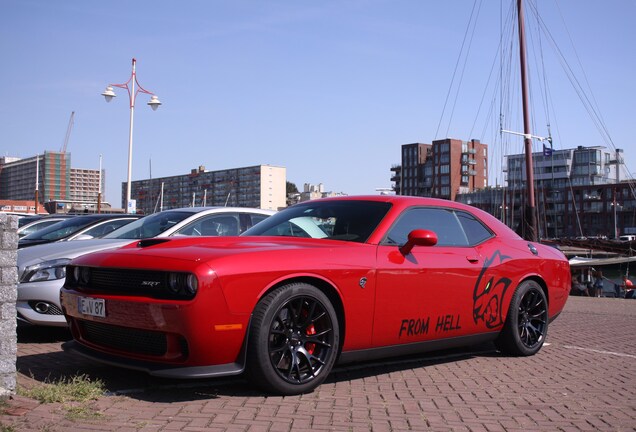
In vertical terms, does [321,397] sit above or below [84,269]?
below

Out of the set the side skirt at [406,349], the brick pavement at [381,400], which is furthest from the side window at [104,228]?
the side skirt at [406,349]

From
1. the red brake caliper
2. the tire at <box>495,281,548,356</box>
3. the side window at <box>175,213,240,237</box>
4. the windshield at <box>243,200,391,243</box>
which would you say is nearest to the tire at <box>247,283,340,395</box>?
the red brake caliper

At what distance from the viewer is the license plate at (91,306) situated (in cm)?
449

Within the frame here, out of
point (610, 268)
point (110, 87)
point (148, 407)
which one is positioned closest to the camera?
point (148, 407)

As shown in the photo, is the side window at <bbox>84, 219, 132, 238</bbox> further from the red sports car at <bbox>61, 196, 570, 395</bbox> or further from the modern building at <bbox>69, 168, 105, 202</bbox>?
the modern building at <bbox>69, 168, 105, 202</bbox>

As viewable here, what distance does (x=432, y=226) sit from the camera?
5.91 meters

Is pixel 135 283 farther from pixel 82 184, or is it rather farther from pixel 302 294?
pixel 82 184

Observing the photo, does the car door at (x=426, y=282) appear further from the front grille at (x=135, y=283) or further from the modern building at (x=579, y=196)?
the modern building at (x=579, y=196)

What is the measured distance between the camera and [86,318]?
15.3 feet

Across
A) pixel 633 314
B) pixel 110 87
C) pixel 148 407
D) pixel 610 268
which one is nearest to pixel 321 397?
pixel 148 407

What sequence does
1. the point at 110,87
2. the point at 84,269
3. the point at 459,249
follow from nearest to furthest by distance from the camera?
the point at 84,269 < the point at 459,249 < the point at 110,87

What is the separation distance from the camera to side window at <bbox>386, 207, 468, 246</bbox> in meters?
5.50

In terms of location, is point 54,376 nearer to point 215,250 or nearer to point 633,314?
point 215,250

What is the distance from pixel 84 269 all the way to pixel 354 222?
2152 millimetres
